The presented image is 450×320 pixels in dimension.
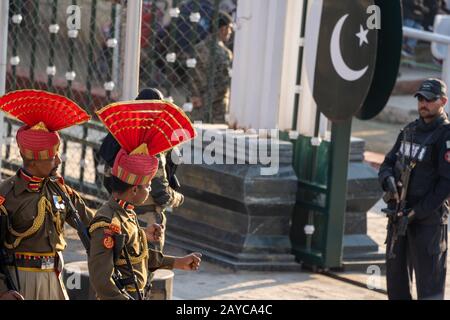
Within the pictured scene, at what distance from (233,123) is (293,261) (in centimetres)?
124

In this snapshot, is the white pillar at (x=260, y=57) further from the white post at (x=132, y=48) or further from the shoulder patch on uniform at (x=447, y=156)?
the shoulder patch on uniform at (x=447, y=156)

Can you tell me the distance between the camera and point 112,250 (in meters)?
6.26

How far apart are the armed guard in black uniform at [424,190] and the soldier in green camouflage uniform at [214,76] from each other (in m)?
2.63

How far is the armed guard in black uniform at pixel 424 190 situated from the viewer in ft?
28.6

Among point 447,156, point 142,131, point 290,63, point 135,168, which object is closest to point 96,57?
point 290,63

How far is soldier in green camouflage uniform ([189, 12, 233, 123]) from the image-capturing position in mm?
11109

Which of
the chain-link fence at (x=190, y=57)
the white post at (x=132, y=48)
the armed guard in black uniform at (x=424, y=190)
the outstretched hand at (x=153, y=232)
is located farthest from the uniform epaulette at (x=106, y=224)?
the chain-link fence at (x=190, y=57)

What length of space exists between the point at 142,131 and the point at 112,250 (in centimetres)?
60

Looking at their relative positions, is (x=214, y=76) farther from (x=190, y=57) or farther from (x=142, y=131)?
(x=142, y=131)

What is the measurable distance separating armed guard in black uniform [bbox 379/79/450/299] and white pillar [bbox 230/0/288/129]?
1768 mm

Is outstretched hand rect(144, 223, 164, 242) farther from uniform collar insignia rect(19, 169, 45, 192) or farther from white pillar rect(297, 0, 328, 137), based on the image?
white pillar rect(297, 0, 328, 137)

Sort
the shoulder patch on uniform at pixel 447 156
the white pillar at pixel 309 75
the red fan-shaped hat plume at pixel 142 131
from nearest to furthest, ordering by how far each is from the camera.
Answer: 1. the red fan-shaped hat plume at pixel 142 131
2. the shoulder patch on uniform at pixel 447 156
3. the white pillar at pixel 309 75
